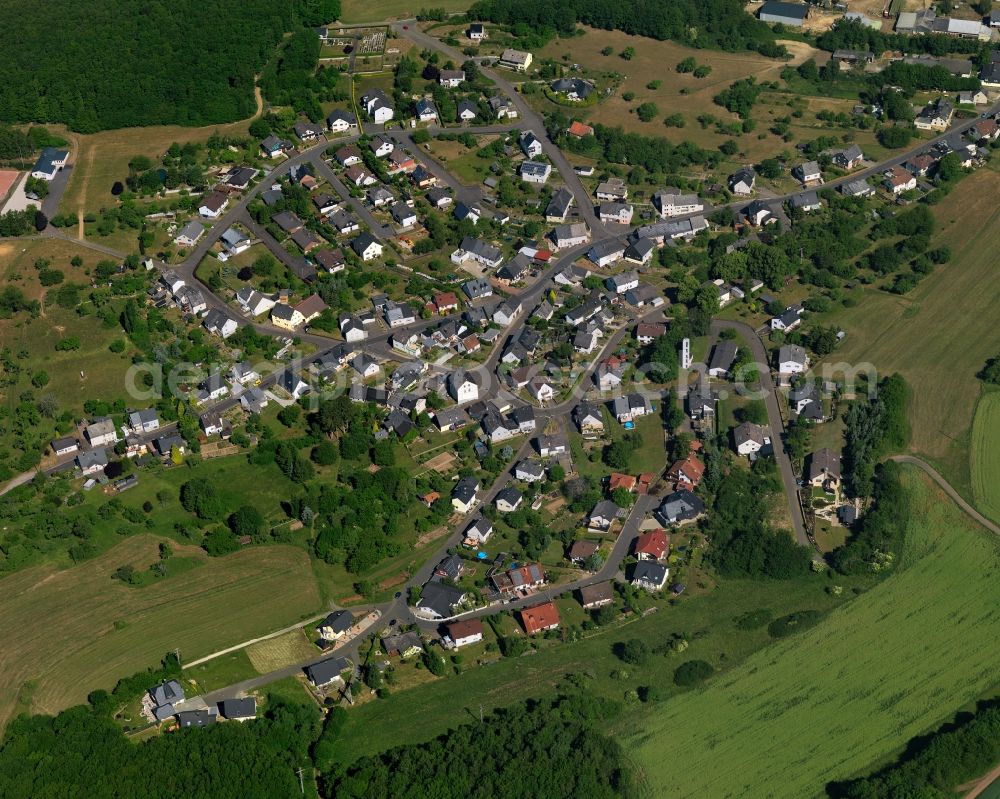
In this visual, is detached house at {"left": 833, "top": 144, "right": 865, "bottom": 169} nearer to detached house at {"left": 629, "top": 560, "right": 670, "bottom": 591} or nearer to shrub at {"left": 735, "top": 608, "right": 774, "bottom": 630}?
detached house at {"left": 629, "top": 560, "right": 670, "bottom": 591}

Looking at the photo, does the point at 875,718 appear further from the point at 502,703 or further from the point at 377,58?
Answer: the point at 377,58

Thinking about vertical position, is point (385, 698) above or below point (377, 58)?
below

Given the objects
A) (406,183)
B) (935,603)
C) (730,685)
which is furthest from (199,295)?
(935,603)

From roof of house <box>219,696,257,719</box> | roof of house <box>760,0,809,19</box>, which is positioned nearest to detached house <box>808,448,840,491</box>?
roof of house <box>219,696,257,719</box>

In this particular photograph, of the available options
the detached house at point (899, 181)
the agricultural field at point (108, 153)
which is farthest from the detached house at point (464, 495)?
the detached house at point (899, 181)

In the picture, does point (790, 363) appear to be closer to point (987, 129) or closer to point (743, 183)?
point (743, 183)

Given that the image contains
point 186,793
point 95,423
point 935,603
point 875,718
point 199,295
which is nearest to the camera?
point 186,793

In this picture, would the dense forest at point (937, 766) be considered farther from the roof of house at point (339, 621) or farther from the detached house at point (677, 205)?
the detached house at point (677, 205)
